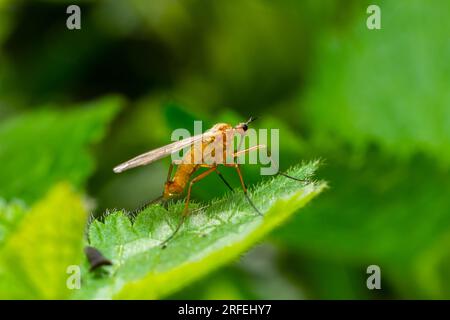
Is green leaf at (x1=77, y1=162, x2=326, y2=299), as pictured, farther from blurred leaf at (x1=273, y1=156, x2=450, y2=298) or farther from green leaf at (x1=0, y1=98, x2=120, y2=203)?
green leaf at (x1=0, y1=98, x2=120, y2=203)

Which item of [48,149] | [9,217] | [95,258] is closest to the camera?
[95,258]

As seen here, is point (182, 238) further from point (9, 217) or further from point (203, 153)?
point (203, 153)

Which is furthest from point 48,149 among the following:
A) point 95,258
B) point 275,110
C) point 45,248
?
point 45,248

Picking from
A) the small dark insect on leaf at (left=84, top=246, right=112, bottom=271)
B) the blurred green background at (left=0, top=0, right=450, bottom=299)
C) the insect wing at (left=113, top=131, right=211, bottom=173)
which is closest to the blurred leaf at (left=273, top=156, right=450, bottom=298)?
the blurred green background at (left=0, top=0, right=450, bottom=299)

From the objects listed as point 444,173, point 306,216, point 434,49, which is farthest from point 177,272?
point 434,49

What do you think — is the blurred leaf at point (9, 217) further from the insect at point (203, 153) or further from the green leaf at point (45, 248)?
the green leaf at point (45, 248)

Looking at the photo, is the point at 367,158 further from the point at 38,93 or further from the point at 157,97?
the point at 38,93
